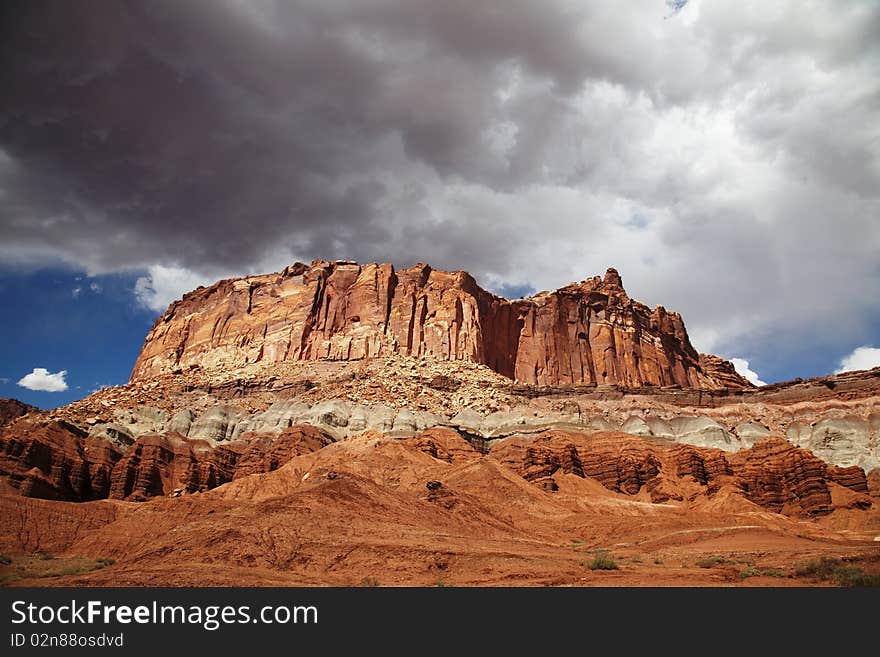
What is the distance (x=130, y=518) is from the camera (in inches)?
1261

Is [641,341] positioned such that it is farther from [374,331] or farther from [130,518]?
[130,518]

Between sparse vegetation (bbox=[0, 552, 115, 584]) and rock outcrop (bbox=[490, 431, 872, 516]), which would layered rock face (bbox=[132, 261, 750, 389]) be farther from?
sparse vegetation (bbox=[0, 552, 115, 584])

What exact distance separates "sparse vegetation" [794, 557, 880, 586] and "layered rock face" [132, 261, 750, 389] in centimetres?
8654

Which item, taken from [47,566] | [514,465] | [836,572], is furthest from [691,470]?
[47,566]

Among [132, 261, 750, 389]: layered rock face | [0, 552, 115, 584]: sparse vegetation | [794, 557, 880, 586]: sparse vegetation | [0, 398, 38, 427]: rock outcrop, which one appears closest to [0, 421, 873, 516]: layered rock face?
[0, 552, 115, 584]: sparse vegetation

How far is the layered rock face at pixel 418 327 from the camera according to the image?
365 ft

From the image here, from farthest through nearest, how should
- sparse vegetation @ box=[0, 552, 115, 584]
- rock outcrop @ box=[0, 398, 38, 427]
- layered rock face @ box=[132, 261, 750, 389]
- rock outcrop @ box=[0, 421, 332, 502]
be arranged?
rock outcrop @ box=[0, 398, 38, 427]
layered rock face @ box=[132, 261, 750, 389]
rock outcrop @ box=[0, 421, 332, 502]
sparse vegetation @ box=[0, 552, 115, 584]

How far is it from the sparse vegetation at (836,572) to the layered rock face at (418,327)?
3407 inches

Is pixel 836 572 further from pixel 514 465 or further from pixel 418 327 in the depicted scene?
pixel 418 327

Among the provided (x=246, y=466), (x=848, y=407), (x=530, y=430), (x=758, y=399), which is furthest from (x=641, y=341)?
(x=246, y=466)

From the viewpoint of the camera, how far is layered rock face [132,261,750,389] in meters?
111

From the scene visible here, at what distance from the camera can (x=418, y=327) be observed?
111 m
